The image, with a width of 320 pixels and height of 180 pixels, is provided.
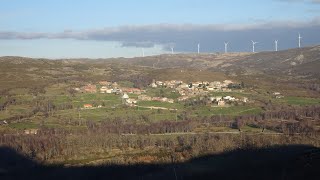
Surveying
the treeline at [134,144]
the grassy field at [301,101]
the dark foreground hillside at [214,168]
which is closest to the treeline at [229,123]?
the treeline at [134,144]

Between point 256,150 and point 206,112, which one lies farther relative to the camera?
point 206,112

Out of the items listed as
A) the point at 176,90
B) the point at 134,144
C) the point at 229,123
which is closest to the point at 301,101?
the point at 229,123

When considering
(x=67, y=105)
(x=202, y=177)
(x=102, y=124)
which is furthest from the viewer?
(x=67, y=105)

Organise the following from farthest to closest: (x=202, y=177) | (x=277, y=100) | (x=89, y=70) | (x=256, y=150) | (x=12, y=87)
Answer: (x=89, y=70) → (x=12, y=87) → (x=277, y=100) → (x=256, y=150) → (x=202, y=177)

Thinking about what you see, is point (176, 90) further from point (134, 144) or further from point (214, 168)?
point (214, 168)

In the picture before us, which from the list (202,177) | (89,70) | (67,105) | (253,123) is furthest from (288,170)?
(89,70)

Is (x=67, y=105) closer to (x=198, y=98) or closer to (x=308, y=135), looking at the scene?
(x=198, y=98)

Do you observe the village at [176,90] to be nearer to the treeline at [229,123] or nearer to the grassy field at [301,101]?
the grassy field at [301,101]
